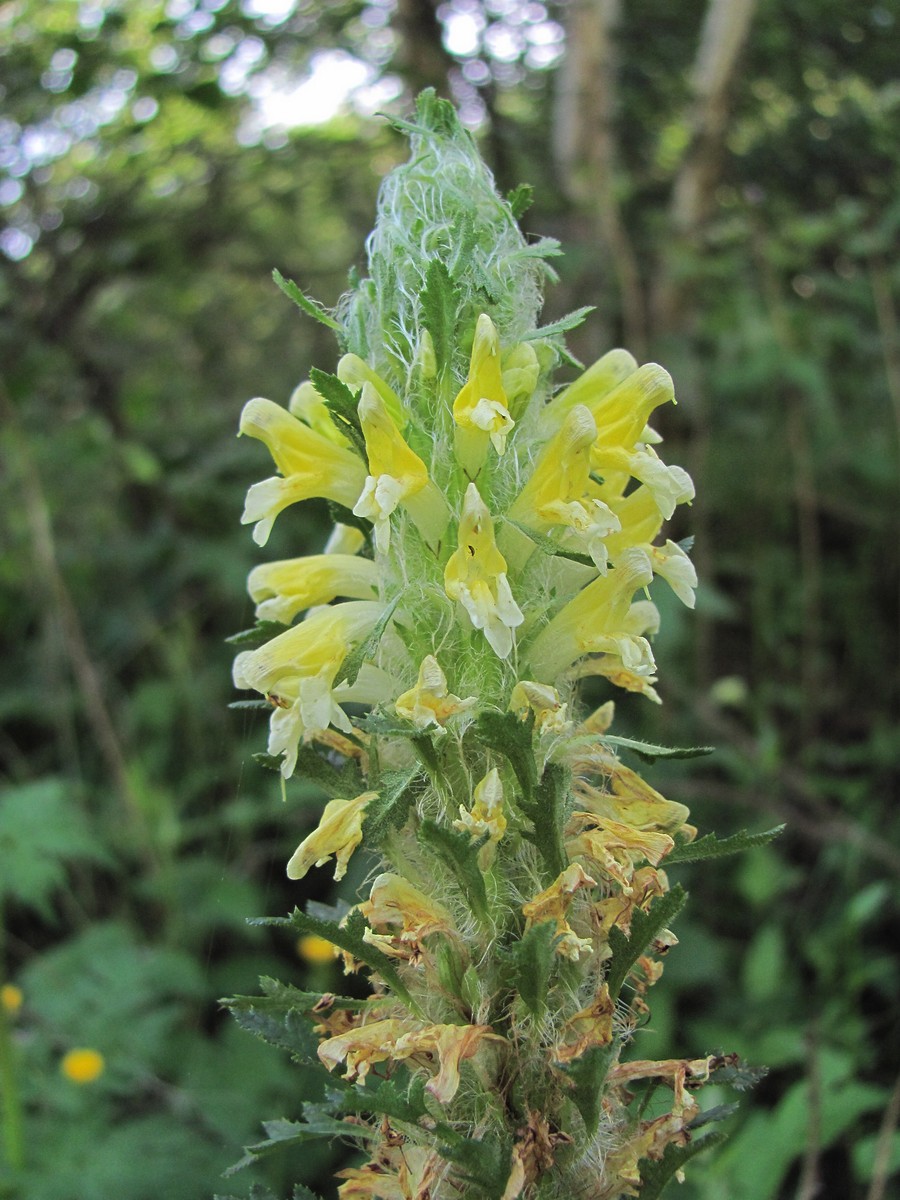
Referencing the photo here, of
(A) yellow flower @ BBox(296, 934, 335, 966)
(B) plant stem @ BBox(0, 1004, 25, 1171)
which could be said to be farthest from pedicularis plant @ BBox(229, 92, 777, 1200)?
(A) yellow flower @ BBox(296, 934, 335, 966)

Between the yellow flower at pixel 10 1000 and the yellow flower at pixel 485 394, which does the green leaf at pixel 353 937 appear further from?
the yellow flower at pixel 10 1000

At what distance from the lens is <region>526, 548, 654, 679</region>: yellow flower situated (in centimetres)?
141

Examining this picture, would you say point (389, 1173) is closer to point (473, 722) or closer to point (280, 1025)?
point (280, 1025)

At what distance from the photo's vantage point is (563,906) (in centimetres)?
129

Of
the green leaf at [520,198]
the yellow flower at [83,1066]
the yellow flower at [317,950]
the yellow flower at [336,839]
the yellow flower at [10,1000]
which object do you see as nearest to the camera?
the yellow flower at [336,839]

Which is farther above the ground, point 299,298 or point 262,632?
point 299,298

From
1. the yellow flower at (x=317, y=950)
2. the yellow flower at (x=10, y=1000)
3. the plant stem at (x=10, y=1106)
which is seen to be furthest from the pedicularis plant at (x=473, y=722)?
the yellow flower at (x=317, y=950)

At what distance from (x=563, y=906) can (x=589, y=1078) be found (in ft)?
0.67

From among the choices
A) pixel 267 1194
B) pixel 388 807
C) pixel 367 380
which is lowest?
pixel 267 1194

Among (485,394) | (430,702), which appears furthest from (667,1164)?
(485,394)

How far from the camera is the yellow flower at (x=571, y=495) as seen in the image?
1353 mm

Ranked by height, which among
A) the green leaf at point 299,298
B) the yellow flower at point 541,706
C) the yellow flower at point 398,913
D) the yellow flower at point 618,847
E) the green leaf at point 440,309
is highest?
the green leaf at point 299,298

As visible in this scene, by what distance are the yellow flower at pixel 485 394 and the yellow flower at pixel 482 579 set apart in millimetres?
84

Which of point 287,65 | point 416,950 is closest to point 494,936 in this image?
point 416,950
